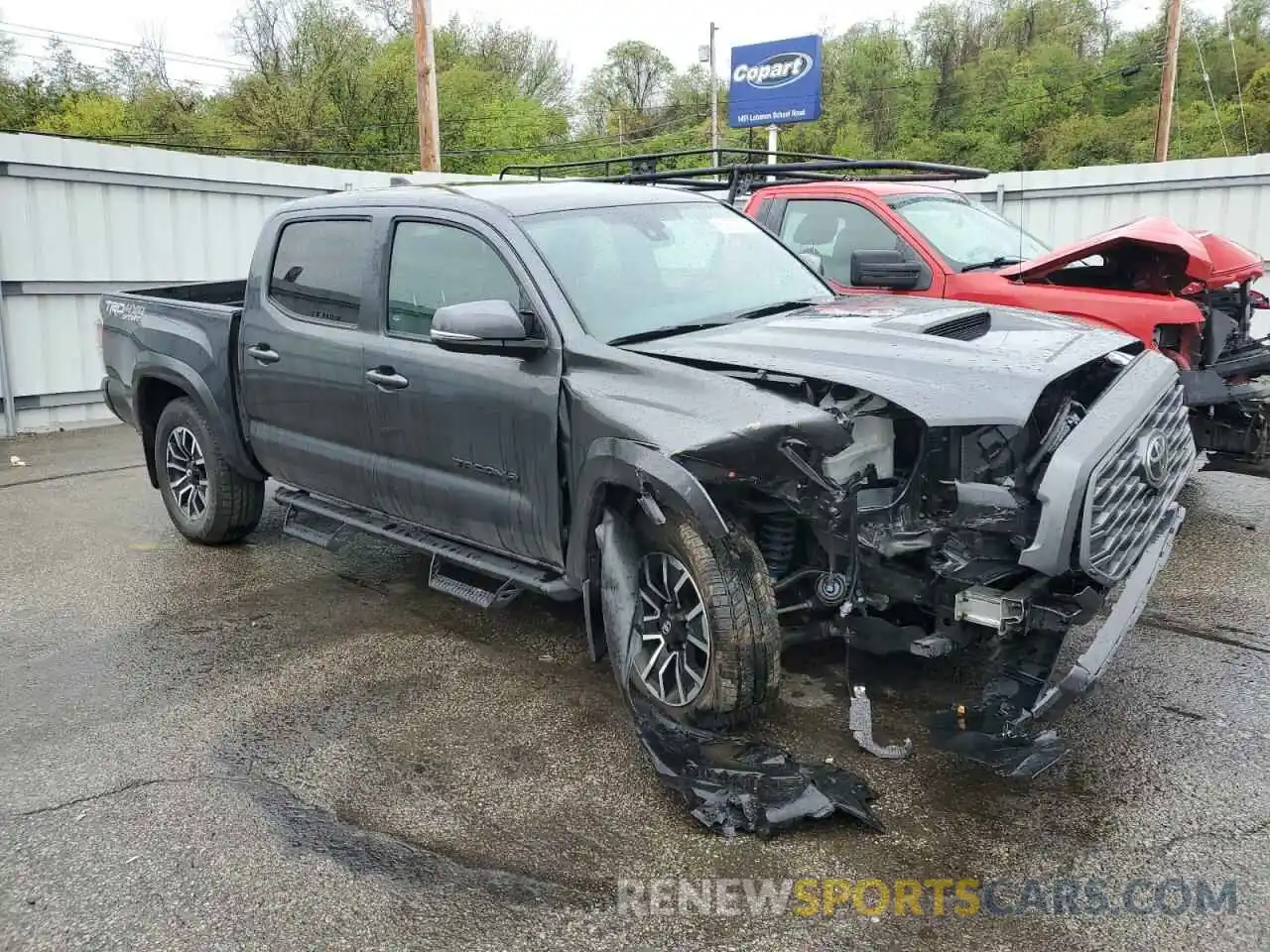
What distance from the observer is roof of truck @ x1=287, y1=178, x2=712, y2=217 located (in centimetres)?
449

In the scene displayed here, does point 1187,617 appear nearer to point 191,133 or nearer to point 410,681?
point 410,681

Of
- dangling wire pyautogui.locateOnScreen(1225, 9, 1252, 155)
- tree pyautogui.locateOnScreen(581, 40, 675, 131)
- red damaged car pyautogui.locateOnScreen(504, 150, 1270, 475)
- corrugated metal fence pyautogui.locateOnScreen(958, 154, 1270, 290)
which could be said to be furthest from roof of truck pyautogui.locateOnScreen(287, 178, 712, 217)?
tree pyautogui.locateOnScreen(581, 40, 675, 131)

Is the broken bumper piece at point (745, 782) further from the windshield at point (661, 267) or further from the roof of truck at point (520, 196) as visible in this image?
the roof of truck at point (520, 196)

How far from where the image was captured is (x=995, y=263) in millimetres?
6816

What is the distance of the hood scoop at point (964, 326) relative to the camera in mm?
3896

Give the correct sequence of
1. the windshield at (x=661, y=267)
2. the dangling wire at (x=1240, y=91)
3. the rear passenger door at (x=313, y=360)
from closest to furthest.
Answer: the windshield at (x=661, y=267), the rear passenger door at (x=313, y=360), the dangling wire at (x=1240, y=91)

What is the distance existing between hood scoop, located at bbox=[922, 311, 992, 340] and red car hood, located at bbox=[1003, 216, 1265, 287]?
1.94 meters

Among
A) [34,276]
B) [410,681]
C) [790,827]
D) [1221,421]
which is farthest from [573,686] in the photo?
[34,276]

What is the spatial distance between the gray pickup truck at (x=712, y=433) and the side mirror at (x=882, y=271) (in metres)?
1.10

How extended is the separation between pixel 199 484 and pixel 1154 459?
496cm

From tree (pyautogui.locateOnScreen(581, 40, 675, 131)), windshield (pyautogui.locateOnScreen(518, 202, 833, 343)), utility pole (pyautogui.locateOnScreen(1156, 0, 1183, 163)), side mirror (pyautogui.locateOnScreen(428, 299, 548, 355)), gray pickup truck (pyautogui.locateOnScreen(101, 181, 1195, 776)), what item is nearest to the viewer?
gray pickup truck (pyautogui.locateOnScreen(101, 181, 1195, 776))

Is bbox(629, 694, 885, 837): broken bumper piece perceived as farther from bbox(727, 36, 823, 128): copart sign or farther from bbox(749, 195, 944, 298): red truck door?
bbox(727, 36, 823, 128): copart sign

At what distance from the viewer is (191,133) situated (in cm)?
4003

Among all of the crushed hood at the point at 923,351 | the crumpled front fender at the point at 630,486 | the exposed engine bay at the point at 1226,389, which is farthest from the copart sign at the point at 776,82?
the crumpled front fender at the point at 630,486
